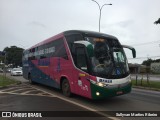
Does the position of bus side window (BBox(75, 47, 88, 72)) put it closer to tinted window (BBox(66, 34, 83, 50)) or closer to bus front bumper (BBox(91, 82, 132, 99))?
tinted window (BBox(66, 34, 83, 50))

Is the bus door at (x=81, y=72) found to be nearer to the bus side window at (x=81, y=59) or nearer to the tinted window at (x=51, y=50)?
the bus side window at (x=81, y=59)

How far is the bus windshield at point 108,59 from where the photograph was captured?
419 inches

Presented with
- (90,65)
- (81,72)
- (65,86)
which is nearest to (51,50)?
(65,86)

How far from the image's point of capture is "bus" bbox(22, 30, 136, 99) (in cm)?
1052

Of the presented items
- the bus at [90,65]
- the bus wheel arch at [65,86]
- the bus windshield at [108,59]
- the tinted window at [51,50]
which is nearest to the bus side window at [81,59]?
the bus at [90,65]

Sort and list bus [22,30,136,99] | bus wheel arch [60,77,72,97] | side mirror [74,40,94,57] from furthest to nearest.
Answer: bus wheel arch [60,77,72,97]
bus [22,30,136,99]
side mirror [74,40,94,57]

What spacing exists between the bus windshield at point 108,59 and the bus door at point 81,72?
508 mm

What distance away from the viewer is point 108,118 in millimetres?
8289

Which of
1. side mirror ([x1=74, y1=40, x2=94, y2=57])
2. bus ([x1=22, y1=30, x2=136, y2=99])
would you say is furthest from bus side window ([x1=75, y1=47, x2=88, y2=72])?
side mirror ([x1=74, y1=40, x2=94, y2=57])

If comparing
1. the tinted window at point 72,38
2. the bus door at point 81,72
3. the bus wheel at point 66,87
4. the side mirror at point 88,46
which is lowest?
the bus wheel at point 66,87

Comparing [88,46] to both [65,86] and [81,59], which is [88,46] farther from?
[65,86]

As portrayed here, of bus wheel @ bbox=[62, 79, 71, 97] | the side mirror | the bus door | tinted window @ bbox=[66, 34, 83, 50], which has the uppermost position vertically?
tinted window @ bbox=[66, 34, 83, 50]

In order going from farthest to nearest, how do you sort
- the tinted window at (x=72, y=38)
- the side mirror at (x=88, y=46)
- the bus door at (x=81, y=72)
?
the tinted window at (x=72, y=38)
the bus door at (x=81, y=72)
the side mirror at (x=88, y=46)

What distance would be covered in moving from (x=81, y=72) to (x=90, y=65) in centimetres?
85
